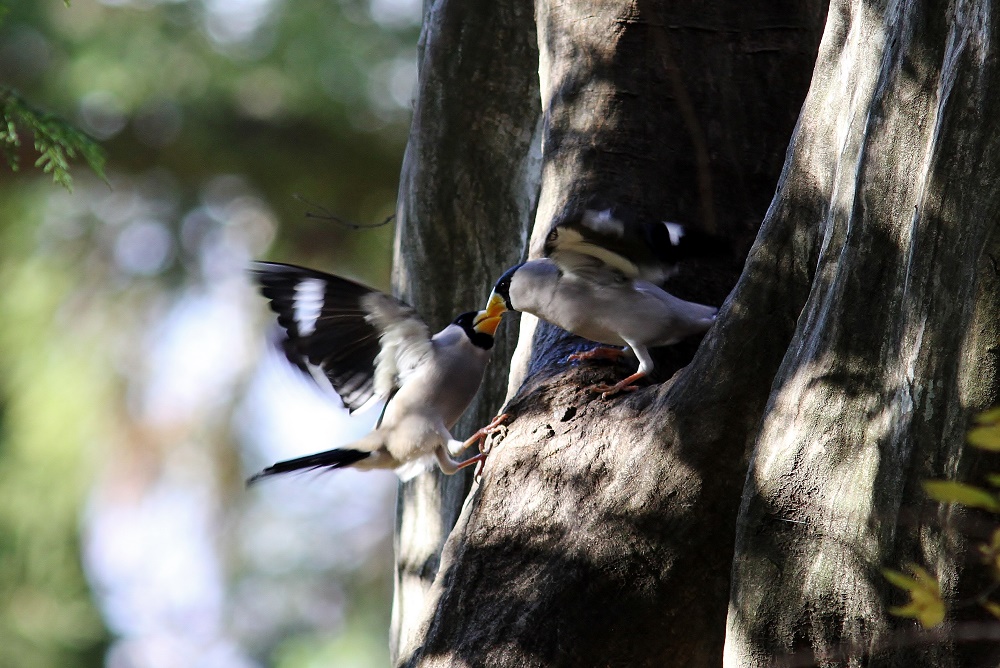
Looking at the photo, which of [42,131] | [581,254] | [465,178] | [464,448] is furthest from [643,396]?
[465,178]

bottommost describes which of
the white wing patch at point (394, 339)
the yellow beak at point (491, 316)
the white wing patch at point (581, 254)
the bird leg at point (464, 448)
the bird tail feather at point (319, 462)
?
the bird tail feather at point (319, 462)

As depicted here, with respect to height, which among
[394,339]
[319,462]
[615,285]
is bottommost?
[319,462]

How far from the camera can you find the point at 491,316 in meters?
3.77

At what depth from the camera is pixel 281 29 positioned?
8539mm

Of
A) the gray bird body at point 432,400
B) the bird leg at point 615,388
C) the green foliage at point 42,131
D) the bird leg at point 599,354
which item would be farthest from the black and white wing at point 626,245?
the green foliage at point 42,131

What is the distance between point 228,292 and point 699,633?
20.9ft

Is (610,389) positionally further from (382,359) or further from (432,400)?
(382,359)

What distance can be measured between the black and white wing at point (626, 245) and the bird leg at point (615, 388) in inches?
13.0

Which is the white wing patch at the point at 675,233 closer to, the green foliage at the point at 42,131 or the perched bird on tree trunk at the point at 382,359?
the perched bird on tree trunk at the point at 382,359

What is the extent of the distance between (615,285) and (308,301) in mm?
939

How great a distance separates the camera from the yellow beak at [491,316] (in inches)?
145

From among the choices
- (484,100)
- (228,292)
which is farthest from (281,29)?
(484,100)

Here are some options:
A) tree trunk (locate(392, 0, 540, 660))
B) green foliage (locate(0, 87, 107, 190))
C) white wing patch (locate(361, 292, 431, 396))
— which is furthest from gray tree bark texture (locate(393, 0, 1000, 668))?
green foliage (locate(0, 87, 107, 190))

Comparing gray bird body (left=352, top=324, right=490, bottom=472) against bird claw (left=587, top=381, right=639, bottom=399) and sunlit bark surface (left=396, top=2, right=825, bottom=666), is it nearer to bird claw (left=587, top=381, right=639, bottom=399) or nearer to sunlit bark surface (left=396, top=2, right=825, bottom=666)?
sunlit bark surface (left=396, top=2, right=825, bottom=666)
